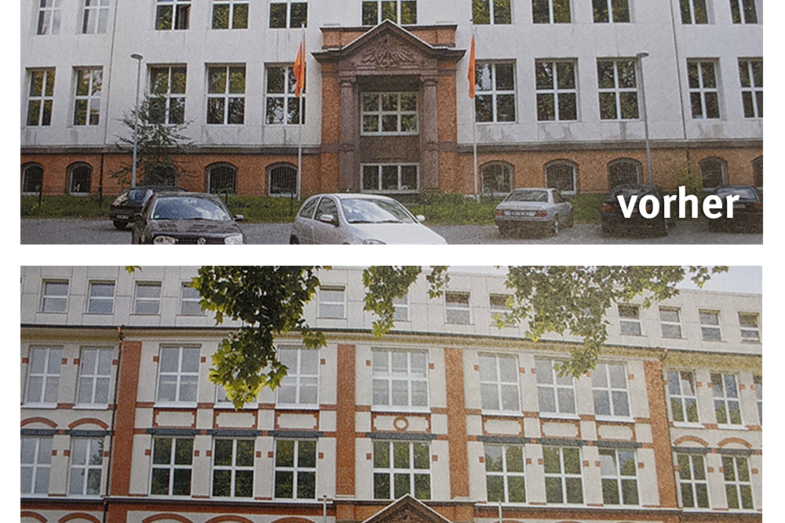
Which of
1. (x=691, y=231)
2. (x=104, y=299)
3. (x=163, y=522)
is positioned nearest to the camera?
(x=691, y=231)

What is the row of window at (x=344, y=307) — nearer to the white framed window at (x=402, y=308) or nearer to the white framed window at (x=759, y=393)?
the white framed window at (x=402, y=308)

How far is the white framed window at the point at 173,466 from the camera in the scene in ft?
14.9

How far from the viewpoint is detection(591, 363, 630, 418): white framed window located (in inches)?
181

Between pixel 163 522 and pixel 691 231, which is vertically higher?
pixel 691 231

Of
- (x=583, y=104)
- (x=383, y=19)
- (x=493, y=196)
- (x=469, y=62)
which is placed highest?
(x=383, y=19)

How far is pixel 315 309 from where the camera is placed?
174 inches

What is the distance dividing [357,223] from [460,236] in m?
0.61

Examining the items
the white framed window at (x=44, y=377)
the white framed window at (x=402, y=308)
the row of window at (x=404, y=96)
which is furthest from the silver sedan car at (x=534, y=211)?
the white framed window at (x=44, y=377)

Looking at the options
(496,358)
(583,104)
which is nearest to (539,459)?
(496,358)

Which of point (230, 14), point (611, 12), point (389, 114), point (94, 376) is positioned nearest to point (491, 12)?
point (611, 12)

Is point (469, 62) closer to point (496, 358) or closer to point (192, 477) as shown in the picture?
point (496, 358)

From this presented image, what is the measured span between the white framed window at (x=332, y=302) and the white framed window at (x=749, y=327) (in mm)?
2697

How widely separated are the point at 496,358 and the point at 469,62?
200 cm

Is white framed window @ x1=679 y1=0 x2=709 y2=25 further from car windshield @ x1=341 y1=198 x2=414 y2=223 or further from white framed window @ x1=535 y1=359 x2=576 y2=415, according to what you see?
white framed window @ x1=535 y1=359 x2=576 y2=415
